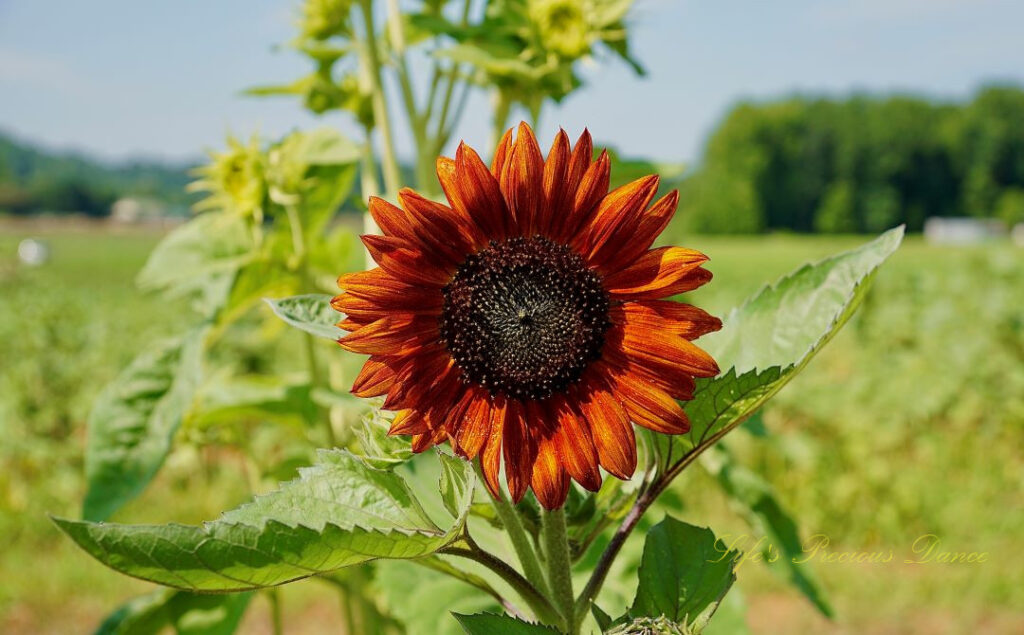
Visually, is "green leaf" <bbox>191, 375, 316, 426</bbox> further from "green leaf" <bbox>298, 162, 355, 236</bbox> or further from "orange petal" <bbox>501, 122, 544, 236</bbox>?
"orange petal" <bbox>501, 122, 544, 236</bbox>

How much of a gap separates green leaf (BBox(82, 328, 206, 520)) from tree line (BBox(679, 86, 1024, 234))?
46376mm

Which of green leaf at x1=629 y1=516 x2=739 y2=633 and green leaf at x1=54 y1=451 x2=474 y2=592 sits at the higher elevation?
green leaf at x1=54 y1=451 x2=474 y2=592

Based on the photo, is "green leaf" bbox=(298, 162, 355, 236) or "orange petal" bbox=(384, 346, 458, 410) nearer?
"orange petal" bbox=(384, 346, 458, 410)

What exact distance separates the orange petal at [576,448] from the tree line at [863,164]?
46.8 m

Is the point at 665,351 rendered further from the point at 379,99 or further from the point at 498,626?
the point at 379,99

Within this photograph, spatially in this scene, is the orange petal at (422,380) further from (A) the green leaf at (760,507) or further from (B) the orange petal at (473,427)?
(A) the green leaf at (760,507)

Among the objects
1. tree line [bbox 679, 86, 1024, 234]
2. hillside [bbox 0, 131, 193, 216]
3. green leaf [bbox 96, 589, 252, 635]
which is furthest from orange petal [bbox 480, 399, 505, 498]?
tree line [bbox 679, 86, 1024, 234]

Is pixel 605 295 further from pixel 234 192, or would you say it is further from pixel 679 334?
pixel 234 192

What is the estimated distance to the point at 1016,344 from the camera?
188 inches

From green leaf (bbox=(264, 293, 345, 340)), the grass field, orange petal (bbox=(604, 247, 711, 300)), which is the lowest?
the grass field

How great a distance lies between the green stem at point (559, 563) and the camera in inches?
20.9

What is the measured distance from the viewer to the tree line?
47688 mm

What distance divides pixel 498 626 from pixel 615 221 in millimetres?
236

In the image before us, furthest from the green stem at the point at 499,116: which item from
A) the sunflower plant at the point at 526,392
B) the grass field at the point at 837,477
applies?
the grass field at the point at 837,477
